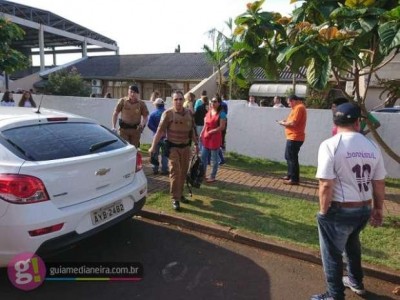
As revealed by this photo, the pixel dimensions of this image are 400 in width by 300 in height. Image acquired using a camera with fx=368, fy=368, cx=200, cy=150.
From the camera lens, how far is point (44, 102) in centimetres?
1221

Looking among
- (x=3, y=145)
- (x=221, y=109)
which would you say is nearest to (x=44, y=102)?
(x=221, y=109)

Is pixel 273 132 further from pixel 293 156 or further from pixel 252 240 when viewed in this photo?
pixel 252 240

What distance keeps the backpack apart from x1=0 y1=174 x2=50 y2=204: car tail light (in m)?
3.02

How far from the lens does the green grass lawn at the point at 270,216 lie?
4.20m

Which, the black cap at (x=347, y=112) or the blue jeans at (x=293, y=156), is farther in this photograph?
the blue jeans at (x=293, y=156)

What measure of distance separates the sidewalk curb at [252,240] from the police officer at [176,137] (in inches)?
13.3

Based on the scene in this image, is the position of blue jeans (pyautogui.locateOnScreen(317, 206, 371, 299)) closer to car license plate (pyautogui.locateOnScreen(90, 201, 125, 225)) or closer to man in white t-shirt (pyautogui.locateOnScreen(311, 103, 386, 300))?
man in white t-shirt (pyautogui.locateOnScreen(311, 103, 386, 300))

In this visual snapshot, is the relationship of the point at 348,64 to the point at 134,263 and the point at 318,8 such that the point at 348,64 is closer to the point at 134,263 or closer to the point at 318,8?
the point at 318,8

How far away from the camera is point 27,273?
329cm

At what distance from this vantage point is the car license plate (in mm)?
3512

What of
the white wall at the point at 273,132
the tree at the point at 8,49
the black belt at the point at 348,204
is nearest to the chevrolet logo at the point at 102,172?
the black belt at the point at 348,204

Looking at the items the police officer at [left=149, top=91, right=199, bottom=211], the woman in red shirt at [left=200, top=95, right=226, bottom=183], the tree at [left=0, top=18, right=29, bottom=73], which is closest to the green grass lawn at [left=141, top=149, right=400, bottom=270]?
the police officer at [left=149, top=91, right=199, bottom=211]

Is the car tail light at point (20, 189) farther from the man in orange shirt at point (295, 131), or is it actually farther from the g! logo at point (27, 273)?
the man in orange shirt at point (295, 131)

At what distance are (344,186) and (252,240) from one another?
5.80 ft
